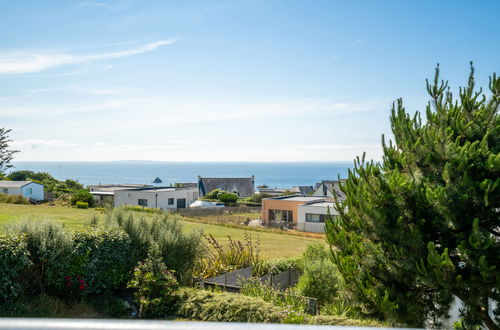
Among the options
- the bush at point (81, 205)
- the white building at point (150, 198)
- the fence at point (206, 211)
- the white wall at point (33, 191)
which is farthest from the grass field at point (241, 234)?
the white wall at point (33, 191)

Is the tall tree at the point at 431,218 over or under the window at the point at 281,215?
over

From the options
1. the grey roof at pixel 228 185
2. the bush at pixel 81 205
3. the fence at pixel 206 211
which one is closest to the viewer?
the bush at pixel 81 205

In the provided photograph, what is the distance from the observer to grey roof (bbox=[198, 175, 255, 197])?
207 feet

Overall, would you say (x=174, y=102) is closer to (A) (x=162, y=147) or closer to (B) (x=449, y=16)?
(B) (x=449, y=16)

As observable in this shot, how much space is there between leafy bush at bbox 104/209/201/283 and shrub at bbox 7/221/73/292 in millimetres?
1732

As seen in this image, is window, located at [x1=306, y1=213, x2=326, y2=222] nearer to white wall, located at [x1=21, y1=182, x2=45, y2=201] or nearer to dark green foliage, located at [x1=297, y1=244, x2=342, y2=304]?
dark green foliage, located at [x1=297, y1=244, x2=342, y2=304]

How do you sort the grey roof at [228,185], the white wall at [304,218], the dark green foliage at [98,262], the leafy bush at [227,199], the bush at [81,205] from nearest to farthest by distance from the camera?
the dark green foliage at [98,262] → the white wall at [304,218] → the bush at [81,205] → the leafy bush at [227,199] → the grey roof at [228,185]

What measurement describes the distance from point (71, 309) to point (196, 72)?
27.3ft

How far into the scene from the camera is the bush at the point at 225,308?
780cm

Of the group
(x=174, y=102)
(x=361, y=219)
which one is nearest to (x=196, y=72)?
(x=174, y=102)

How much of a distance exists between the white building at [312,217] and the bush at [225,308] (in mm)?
22414

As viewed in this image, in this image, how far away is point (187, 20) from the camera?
9.39 meters

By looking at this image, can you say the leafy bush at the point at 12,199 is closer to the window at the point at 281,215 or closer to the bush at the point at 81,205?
the bush at the point at 81,205

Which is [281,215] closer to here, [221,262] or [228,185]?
[221,262]
